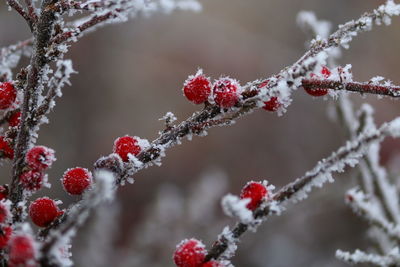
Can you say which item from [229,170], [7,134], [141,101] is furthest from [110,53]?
[7,134]

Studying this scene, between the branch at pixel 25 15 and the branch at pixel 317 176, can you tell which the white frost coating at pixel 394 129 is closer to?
the branch at pixel 317 176

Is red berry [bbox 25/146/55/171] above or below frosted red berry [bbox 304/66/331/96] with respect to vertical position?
below

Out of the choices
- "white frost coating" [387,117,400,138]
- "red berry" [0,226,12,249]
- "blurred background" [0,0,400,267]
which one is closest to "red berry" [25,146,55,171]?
"red berry" [0,226,12,249]

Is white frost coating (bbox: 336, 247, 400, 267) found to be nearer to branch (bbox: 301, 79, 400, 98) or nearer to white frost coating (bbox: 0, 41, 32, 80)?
branch (bbox: 301, 79, 400, 98)

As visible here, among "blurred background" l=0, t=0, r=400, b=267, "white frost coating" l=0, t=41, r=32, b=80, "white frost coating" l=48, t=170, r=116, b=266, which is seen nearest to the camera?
"white frost coating" l=48, t=170, r=116, b=266

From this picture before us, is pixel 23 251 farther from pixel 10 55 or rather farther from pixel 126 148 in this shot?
pixel 10 55

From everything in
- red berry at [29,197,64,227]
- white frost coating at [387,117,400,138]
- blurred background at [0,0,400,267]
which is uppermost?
blurred background at [0,0,400,267]

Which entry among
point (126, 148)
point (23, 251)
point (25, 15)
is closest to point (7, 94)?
point (25, 15)

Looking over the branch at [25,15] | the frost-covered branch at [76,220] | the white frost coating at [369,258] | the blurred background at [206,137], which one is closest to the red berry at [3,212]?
the frost-covered branch at [76,220]

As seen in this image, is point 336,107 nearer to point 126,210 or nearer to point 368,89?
point 368,89
